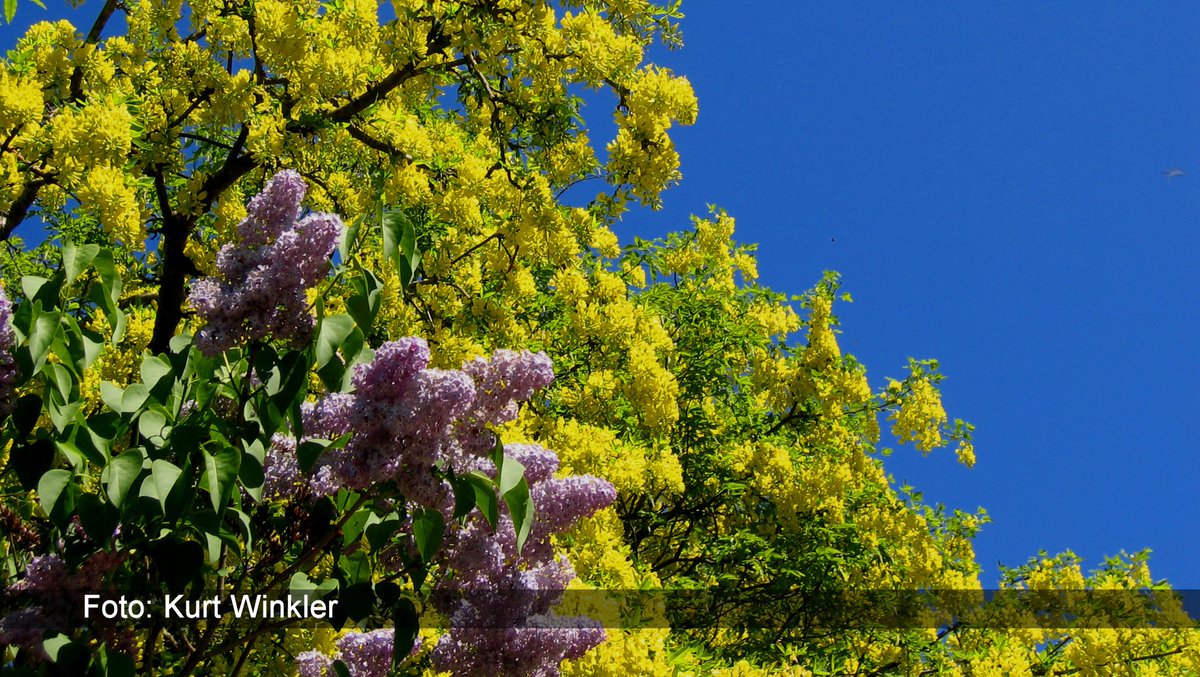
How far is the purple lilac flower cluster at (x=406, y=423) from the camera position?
260 cm

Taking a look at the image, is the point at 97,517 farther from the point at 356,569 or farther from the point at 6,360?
the point at 6,360

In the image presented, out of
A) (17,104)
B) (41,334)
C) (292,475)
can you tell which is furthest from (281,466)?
(17,104)

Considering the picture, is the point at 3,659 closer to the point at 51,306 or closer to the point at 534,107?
the point at 51,306

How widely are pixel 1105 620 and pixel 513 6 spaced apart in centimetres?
599

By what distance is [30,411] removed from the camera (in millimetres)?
2895

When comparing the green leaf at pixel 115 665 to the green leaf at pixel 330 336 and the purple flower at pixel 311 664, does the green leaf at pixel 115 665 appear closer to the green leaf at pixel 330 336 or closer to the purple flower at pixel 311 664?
the purple flower at pixel 311 664

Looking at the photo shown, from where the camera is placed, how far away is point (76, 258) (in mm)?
2918

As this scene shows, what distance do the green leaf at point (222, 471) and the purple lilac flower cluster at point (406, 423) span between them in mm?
247

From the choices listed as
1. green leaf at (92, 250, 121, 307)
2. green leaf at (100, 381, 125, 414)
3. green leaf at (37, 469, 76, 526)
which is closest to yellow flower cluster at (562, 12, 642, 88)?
green leaf at (92, 250, 121, 307)

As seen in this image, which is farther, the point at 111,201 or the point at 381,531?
the point at 111,201

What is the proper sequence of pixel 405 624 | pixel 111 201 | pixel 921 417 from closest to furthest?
pixel 405 624 < pixel 111 201 < pixel 921 417

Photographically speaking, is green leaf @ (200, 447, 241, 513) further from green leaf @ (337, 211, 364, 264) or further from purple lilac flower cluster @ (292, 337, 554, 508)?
green leaf @ (337, 211, 364, 264)

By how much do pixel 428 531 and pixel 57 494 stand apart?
86cm

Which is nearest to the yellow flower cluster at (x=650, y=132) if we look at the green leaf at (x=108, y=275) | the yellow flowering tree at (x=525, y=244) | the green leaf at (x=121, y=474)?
the yellow flowering tree at (x=525, y=244)
